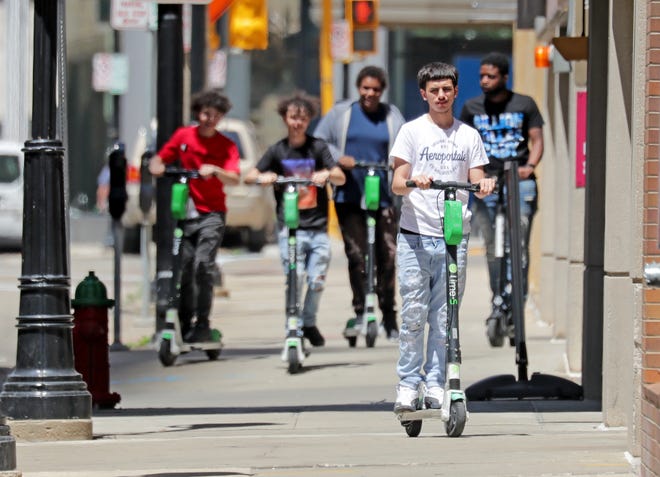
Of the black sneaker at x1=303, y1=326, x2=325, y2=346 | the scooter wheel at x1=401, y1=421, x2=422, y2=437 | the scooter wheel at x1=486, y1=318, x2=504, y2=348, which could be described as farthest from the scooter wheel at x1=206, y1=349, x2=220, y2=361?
the scooter wheel at x1=401, y1=421, x2=422, y2=437

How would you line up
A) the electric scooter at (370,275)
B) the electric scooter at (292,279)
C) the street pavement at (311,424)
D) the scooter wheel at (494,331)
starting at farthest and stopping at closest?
the scooter wheel at (494,331) → the electric scooter at (370,275) → the electric scooter at (292,279) → the street pavement at (311,424)

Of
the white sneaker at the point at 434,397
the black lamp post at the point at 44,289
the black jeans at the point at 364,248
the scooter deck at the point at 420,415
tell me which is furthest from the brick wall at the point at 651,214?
the black jeans at the point at 364,248

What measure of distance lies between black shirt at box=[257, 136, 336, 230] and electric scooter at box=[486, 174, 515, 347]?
4.25 feet

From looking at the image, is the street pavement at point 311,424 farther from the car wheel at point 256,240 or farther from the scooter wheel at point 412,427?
the car wheel at point 256,240

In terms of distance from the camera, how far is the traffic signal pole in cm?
1422

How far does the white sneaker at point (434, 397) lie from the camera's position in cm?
878

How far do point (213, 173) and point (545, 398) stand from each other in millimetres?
3222

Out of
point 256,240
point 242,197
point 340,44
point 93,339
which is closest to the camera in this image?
point 93,339

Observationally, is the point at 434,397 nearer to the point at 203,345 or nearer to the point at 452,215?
the point at 452,215

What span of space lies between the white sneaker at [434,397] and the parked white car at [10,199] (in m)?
20.1

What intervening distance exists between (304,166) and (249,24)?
11.0 meters

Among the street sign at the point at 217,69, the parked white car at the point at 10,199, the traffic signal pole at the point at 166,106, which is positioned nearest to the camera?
the traffic signal pole at the point at 166,106

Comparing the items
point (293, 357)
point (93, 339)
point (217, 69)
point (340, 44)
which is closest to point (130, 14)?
point (293, 357)

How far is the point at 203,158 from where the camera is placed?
42.5ft
